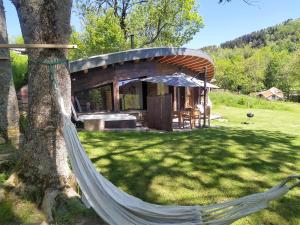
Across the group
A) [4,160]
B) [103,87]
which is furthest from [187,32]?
[4,160]

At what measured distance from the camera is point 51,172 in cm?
361

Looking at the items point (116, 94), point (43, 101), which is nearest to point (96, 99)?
point (116, 94)

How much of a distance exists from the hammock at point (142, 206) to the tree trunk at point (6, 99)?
3053mm

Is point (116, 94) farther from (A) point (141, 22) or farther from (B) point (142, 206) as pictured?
(A) point (141, 22)

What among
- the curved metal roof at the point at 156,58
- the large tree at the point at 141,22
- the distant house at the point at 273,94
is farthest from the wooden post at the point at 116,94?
the distant house at the point at 273,94

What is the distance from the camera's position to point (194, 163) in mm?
5367

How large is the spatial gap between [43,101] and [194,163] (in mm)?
2844

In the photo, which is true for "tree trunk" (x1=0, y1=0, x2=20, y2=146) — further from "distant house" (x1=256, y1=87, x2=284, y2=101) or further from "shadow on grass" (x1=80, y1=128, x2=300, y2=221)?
"distant house" (x1=256, y1=87, x2=284, y2=101)

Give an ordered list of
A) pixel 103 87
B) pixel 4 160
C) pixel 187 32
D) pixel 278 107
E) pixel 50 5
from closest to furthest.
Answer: pixel 50 5 → pixel 4 160 → pixel 103 87 → pixel 278 107 → pixel 187 32

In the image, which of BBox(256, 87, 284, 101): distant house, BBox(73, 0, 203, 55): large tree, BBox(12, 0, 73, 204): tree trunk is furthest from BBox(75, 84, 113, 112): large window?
BBox(256, 87, 284, 101): distant house

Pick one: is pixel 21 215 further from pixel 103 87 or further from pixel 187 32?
pixel 187 32

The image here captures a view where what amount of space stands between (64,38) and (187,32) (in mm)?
25899

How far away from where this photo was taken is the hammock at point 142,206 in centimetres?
232

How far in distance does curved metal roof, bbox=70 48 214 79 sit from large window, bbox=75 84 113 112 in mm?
1190
